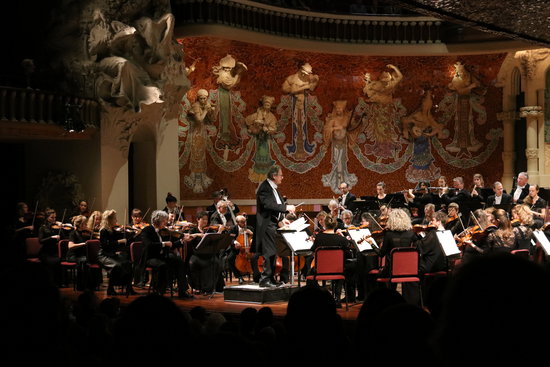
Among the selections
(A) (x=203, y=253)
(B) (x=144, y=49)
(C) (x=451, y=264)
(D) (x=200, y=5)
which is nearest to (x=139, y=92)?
(B) (x=144, y=49)

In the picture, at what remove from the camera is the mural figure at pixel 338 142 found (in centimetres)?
1794

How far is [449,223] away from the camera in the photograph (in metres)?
11.5

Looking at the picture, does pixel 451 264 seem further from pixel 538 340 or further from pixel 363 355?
pixel 538 340

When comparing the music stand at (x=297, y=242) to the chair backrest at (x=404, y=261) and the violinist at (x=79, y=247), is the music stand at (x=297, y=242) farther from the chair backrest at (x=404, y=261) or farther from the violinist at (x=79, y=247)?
the violinist at (x=79, y=247)

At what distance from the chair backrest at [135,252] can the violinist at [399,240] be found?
3.61m

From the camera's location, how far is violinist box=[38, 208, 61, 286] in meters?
11.5

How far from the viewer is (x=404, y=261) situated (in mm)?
9414

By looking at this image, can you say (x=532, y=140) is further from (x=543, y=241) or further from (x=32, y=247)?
(x=32, y=247)

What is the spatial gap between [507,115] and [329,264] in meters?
10.1


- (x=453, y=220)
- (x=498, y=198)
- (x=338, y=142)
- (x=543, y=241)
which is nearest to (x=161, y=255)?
(x=453, y=220)

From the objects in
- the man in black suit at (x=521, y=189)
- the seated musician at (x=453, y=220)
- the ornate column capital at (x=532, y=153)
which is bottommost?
the seated musician at (x=453, y=220)

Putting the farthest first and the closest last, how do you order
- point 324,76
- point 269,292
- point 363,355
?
point 324,76
point 269,292
point 363,355

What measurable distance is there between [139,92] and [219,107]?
2977 millimetres

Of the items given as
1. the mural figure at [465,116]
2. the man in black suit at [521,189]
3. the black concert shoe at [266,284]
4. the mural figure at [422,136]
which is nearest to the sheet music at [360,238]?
the black concert shoe at [266,284]
